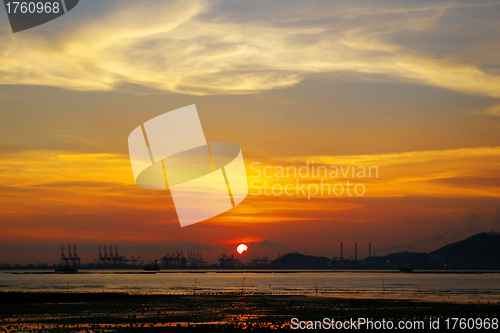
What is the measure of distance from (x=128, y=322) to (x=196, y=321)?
5.34 meters

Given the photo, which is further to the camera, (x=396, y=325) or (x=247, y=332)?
(x=396, y=325)

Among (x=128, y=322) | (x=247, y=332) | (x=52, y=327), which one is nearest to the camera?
(x=247, y=332)

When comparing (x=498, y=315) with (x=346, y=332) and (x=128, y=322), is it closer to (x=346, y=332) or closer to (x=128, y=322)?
(x=346, y=332)

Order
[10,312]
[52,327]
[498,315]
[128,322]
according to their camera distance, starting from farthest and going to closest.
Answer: [10,312] < [498,315] < [128,322] < [52,327]

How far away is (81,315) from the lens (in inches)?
1822

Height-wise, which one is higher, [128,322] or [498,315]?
[128,322]

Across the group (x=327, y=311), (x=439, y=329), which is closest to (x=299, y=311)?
(x=327, y=311)

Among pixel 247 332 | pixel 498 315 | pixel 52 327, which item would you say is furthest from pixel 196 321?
pixel 498 315

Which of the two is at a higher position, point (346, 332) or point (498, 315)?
point (346, 332)

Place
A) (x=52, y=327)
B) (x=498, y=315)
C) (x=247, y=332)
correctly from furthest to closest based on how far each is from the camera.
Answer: (x=498, y=315) < (x=52, y=327) < (x=247, y=332)

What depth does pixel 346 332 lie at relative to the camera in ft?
114

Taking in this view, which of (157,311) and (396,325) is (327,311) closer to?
(396,325)

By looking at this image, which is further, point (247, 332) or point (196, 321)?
point (196, 321)

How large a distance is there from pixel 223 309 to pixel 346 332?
2026cm
